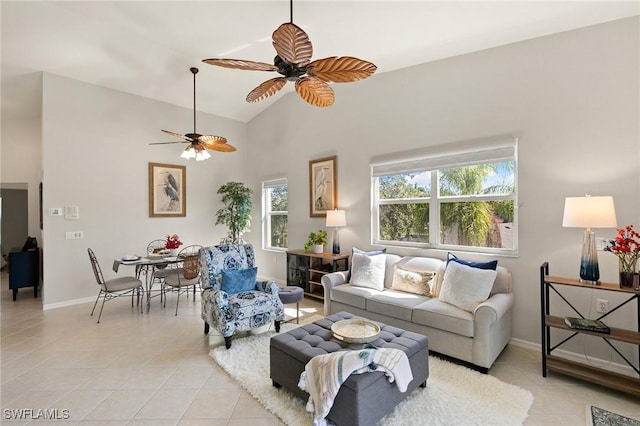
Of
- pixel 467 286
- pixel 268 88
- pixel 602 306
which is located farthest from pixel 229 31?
pixel 602 306

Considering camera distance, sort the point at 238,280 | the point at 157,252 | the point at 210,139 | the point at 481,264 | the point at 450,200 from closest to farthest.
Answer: the point at 481,264 < the point at 238,280 < the point at 450,200 < the point at 210,139 < the point at 157,252

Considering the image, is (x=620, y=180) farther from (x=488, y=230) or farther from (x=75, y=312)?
(x=75, y=312)

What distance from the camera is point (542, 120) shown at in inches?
116

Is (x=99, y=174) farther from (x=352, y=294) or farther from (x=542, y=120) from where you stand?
(x=542, y=120)

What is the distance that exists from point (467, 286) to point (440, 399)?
3.56 feet

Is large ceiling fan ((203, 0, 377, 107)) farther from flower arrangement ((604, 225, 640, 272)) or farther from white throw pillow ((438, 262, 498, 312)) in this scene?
flower arrangement ((604, 225, 640, 272))

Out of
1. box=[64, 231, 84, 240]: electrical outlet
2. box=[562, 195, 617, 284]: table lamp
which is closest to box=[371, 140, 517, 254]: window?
box=[562, 195, 617, 284]: table lamp

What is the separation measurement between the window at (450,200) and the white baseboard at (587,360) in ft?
3.19

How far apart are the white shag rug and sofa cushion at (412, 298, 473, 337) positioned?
344mm

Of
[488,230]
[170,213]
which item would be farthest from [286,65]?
[170,213]

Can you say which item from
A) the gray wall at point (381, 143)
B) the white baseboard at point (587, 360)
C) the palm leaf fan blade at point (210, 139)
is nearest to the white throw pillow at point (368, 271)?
the gray wall at point (381, 143)

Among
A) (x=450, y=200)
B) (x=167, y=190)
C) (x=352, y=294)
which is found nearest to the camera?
(x=352, y=294)

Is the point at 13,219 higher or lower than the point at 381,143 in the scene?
lower

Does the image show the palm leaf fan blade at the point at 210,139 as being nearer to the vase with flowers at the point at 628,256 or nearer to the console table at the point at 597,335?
the console table at the point at 597,335
